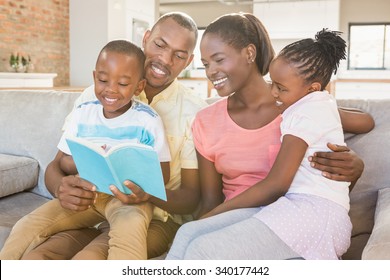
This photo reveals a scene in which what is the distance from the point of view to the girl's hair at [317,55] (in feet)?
3.62

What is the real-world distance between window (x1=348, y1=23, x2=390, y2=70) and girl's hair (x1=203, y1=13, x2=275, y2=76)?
666 cm

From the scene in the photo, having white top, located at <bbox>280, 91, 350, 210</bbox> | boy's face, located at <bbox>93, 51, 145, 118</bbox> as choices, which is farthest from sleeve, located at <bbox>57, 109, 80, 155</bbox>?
white top, located at <bbox>280, 91, 350, 210</bbox>

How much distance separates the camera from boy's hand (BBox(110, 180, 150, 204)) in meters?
1.05

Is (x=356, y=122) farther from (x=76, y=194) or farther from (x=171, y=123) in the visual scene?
(x=76, y=194)

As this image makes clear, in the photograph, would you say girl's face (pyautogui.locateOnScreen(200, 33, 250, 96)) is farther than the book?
Yes

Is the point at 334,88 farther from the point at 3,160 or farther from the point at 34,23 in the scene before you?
the point at 3,160

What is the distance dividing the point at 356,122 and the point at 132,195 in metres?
0.63

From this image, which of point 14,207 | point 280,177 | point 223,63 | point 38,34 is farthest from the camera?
point 38,34

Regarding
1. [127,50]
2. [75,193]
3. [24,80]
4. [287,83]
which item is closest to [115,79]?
[127,50]

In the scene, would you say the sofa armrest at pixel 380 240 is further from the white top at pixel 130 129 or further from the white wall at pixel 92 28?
the white wall at pixel 92 28

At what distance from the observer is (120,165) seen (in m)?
1.01

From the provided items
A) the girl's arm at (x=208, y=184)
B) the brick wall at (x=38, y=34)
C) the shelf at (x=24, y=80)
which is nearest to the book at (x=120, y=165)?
the girl's arm at (x=208, y=184)

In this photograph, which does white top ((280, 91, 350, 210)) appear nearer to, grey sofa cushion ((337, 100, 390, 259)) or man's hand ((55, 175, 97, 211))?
grey sofa cushion ((337, 100, 390, 259))
